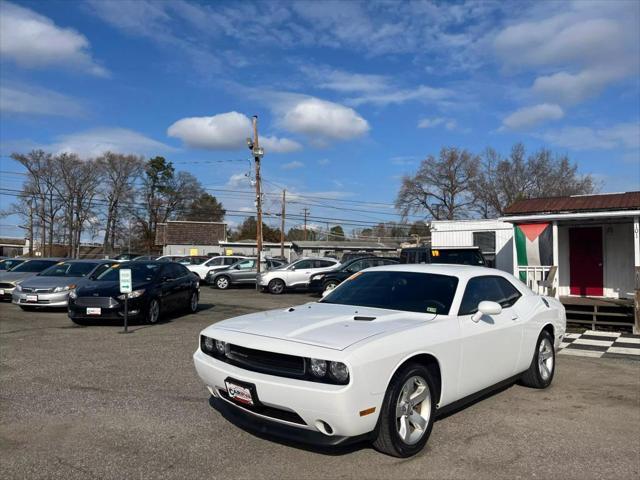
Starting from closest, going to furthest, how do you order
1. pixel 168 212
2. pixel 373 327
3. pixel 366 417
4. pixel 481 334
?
1. pixel 366 417
2. pixel 373 327
3. pixel 481 334
4. pixel 168 212

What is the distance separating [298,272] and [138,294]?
37.4 ft

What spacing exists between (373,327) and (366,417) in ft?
2.62

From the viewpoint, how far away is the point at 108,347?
8523 mm

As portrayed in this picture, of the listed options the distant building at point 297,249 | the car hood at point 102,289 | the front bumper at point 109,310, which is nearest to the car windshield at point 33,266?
the car hood at point 102,289

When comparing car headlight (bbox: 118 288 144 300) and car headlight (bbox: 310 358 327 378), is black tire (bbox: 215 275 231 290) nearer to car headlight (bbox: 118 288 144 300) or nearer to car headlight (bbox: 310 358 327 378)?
car headlight (bbox: 118 288 144 300)

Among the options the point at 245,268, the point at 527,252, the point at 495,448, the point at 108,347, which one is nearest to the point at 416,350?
the point at 495,448

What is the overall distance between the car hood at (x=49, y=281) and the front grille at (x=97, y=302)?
2.96 meters

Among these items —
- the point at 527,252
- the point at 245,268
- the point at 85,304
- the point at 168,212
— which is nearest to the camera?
the point at 85,304

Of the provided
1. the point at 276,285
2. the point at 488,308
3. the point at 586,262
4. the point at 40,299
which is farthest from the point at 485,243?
the point at 488,308

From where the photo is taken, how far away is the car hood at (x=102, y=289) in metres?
11.0

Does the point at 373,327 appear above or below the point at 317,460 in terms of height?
above

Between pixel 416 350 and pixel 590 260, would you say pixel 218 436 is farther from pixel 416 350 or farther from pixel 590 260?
pixel 590 260

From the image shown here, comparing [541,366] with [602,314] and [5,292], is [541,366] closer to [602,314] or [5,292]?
[602,314]

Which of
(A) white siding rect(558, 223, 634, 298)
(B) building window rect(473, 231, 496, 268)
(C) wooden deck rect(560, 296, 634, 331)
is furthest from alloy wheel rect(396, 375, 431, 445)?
(B) building window rect(473, 231, 496, 268)
